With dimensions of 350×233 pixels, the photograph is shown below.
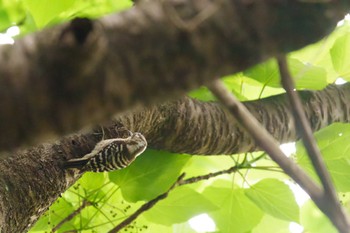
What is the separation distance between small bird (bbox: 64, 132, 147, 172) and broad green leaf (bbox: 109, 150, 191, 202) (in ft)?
0.54

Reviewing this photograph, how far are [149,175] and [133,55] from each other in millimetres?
924

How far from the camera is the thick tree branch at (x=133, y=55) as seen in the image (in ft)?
0.93

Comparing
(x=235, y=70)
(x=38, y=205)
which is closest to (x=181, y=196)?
(x=38, y=205)

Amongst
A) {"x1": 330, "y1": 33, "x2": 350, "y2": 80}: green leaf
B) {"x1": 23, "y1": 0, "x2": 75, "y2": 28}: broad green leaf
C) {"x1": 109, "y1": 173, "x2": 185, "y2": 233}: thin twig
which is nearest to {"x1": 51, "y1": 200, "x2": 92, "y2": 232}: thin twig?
{"x1": 109, "y1": 173, "x2": 185, "y2": 233}: thin twig

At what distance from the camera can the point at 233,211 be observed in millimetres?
1322

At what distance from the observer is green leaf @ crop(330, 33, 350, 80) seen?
1265 mm

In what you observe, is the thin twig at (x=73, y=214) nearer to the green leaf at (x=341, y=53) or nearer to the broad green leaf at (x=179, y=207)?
the broad green leaf at (x=179, y=207)

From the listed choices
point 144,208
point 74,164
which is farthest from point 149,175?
point 74,164

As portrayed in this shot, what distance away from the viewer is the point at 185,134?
3.66 feet

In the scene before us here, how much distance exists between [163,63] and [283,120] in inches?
35.7

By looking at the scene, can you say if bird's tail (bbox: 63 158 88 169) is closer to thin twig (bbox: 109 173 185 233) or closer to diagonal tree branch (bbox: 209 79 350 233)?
thin twig (bbox: 109 173 185 233)

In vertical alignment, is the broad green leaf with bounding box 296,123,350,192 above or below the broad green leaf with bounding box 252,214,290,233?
above

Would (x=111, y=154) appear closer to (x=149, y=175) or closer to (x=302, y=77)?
(x=149, y=175)

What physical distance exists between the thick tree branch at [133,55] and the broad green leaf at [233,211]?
102cm
